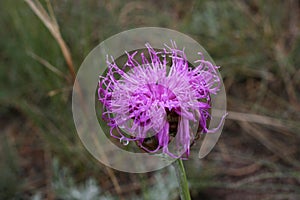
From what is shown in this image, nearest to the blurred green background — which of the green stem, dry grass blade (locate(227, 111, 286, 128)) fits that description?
dry grass blade (locate(227, 111, 286, 128))

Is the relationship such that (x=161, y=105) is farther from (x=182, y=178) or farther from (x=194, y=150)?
(x=194, y=150)

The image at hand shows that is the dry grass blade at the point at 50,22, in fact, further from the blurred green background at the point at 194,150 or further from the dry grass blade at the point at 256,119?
the dry grass blade at the point at 256,119

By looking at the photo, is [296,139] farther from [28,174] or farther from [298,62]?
[28,174]

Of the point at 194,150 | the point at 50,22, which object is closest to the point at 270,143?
the point at 194,150

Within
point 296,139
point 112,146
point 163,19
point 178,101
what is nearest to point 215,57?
point 163,19

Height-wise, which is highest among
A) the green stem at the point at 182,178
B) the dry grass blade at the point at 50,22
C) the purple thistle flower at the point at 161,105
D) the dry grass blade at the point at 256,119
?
the dry grass blade at the point at 50,22

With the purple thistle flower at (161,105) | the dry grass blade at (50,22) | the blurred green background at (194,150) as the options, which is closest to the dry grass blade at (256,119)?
the blurred green background at (194,150)

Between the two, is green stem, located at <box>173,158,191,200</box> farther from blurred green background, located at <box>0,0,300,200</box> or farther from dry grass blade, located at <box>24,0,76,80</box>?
dry grass blade, located at <box>24,0,76,80</box>
